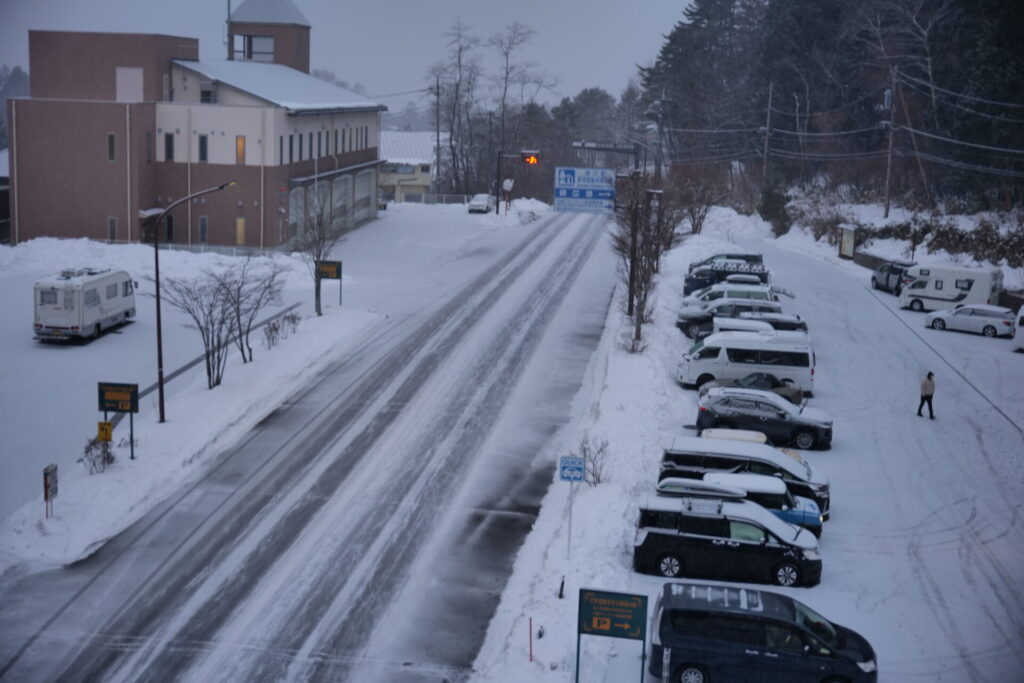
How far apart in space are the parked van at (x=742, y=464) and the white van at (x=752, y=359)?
7648mm

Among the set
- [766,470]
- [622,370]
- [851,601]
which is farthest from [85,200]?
[851,601]

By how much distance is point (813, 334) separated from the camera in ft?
119

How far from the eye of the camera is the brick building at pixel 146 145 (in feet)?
165

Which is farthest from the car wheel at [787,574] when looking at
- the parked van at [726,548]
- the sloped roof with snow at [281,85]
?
the sloped roof with snow at [281,85]

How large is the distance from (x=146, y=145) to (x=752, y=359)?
114 ft

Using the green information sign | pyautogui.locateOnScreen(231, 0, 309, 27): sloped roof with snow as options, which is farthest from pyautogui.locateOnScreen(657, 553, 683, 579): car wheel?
pyautogui.locateOnScreen(231, 0, 309, 27): sloped roof with snow

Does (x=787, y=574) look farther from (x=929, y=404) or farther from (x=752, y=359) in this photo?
(x=752, y=359)

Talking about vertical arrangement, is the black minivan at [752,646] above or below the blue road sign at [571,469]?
below

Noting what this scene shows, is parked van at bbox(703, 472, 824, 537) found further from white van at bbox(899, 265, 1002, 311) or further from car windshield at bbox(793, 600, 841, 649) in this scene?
white van at bbox(899, 265, 1002, 311)

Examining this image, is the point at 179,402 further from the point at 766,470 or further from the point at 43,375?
the point at 766,470

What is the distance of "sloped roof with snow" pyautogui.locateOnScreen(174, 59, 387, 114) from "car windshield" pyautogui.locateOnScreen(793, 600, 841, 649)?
43432 mm

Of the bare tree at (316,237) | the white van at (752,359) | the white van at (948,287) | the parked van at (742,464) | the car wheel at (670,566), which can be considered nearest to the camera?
the car wheel at (670,566)

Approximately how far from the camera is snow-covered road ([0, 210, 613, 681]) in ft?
48.8

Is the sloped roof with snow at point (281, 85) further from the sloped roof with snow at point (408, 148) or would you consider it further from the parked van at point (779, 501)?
the parked van at point (779, 501)
